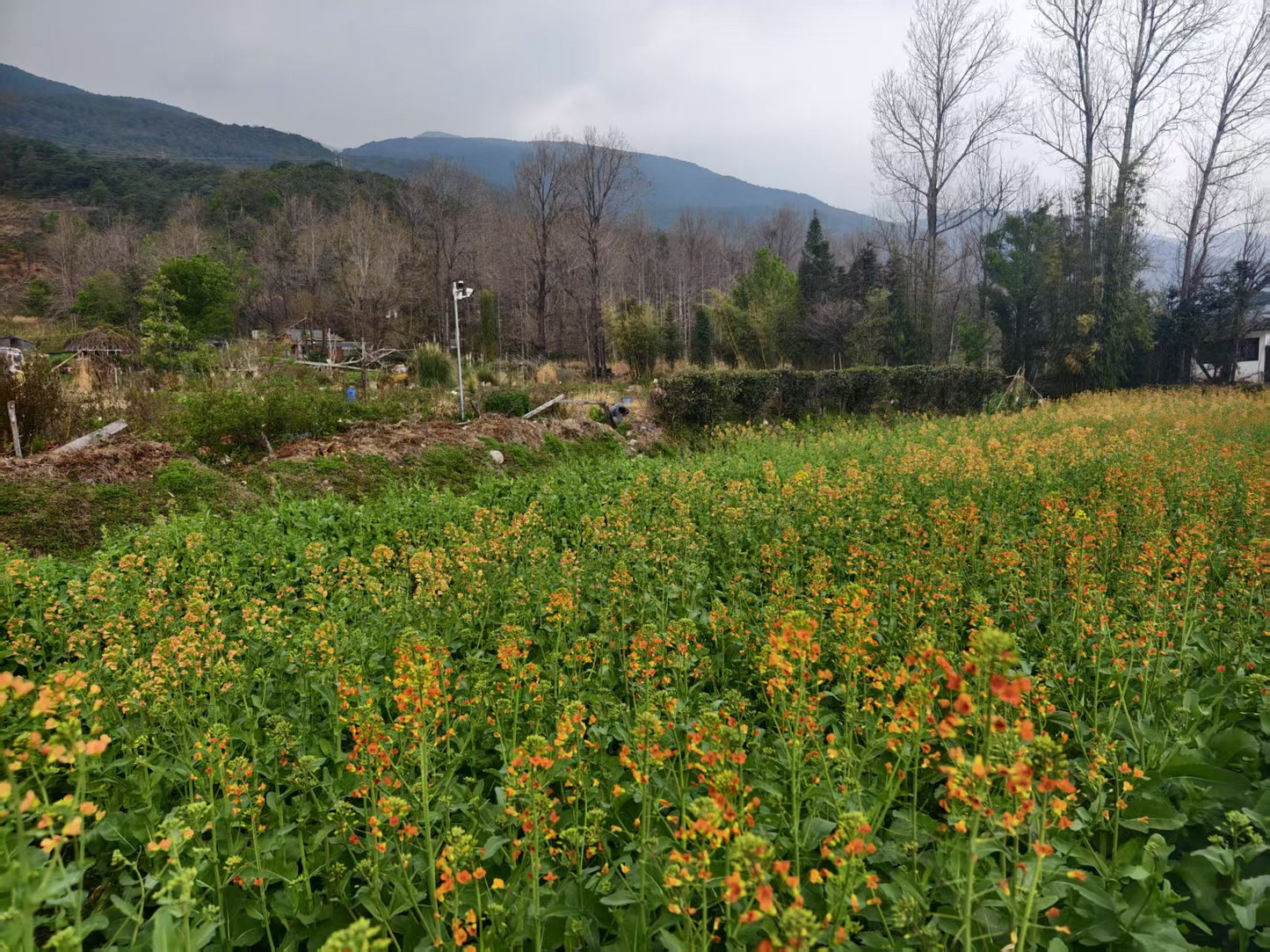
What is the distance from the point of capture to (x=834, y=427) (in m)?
14.0

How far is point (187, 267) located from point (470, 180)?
2378 centimetres

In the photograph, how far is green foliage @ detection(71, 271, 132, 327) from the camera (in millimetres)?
31834

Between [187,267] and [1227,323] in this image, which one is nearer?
[1227,323]

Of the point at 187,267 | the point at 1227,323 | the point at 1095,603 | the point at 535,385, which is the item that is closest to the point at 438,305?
the point at 187,267

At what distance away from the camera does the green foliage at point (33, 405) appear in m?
8.09

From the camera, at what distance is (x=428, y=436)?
1014 centimetres

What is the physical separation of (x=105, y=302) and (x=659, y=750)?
42590 mm

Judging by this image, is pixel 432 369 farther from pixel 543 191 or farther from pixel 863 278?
pixel 863 278

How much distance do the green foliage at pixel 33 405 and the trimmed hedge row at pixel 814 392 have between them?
10.5m

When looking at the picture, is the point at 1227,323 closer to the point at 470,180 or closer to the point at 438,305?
the point at 438,305

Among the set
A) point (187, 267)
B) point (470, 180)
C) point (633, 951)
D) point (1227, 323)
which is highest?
point (470, 180)

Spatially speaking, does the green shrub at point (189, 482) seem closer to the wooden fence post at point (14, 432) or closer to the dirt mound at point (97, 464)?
the dirt mound at point (97, 464)

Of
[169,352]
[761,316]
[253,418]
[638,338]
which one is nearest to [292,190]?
[169,352]

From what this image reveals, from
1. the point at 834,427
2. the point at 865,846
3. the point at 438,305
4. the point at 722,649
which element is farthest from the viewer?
the point at 438,305
